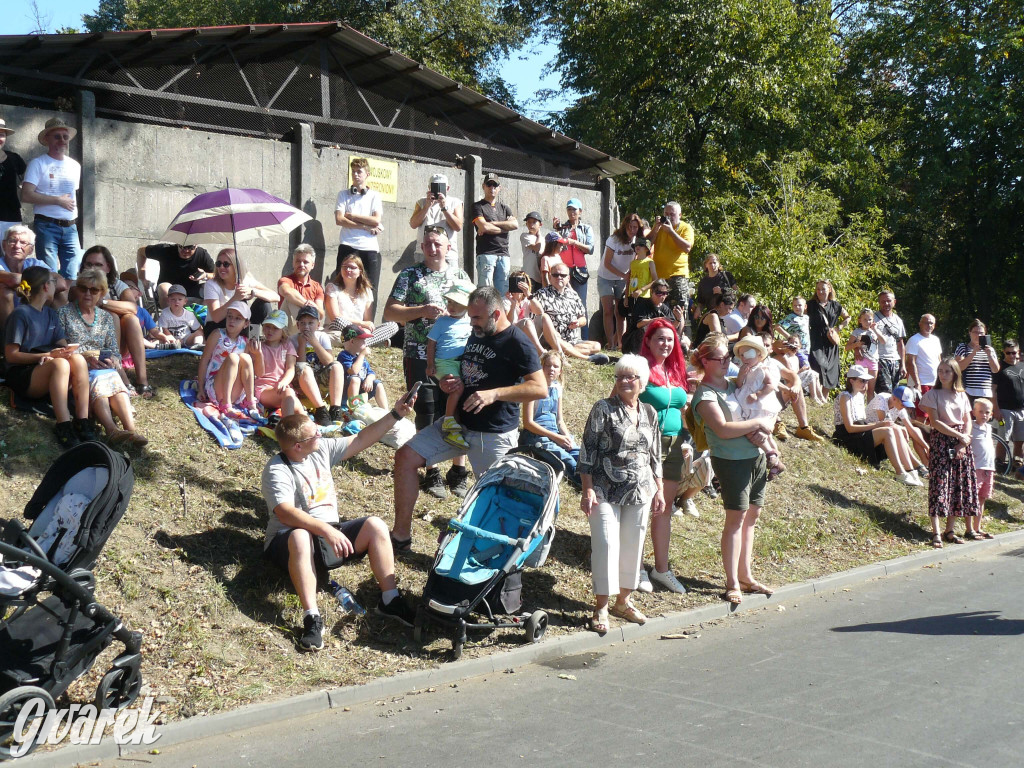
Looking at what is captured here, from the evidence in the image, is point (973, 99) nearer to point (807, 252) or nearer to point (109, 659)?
point (807, 252)

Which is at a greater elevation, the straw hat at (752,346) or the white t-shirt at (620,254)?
the white t-shirt at (620,254)

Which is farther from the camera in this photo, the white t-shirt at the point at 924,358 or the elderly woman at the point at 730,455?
the white t-shirt at the point at 924,358

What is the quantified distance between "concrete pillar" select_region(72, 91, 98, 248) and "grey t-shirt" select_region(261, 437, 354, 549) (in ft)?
20.8

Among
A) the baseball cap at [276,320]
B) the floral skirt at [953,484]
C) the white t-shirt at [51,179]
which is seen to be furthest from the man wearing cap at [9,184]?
the floral skirt at [953,484]

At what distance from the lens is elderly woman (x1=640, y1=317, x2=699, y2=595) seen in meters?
8.86

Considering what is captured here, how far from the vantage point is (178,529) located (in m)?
7.41

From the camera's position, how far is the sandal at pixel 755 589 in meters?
9.08

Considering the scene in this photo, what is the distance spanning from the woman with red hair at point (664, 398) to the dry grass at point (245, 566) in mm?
289

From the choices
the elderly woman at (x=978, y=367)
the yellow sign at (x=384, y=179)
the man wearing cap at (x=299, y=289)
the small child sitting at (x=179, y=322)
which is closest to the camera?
the man wearing cap at (x=299, y=289)

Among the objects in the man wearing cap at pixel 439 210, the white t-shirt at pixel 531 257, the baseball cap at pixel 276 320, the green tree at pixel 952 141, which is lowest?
the baseball cap at pixel 276 320

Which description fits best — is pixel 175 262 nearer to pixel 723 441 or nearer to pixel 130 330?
pixel 130 330

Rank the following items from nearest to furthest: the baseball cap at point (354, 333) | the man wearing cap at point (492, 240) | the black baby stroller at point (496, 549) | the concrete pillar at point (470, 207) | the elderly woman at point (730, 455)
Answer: the black baby stroller at point (496, 549), the elderly woman at point (730, 455), the baseball cap at point (354, 333), the man wearing cap at point (492, 240), the concrete pillar at point (470, 207)

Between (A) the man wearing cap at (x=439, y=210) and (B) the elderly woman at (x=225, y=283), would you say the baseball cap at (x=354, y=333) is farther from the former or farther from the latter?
(A) the man wearing cap at (x=439, y=210)

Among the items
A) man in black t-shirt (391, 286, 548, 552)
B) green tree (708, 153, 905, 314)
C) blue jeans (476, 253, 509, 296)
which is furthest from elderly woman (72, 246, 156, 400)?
green tree (708, 153, 905, 314)
